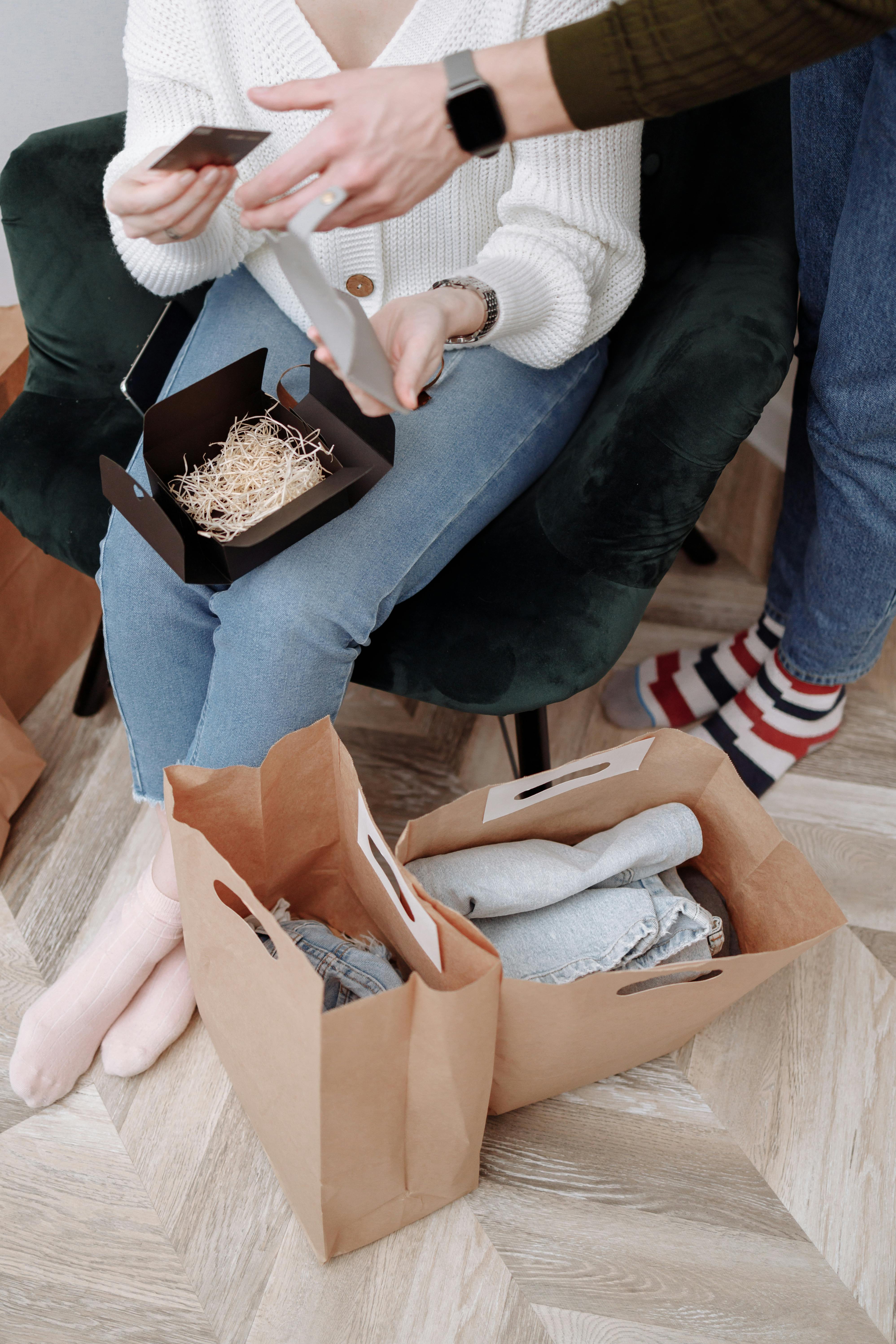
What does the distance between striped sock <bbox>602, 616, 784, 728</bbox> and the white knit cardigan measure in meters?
0.55

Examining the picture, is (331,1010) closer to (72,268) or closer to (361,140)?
(361,140)

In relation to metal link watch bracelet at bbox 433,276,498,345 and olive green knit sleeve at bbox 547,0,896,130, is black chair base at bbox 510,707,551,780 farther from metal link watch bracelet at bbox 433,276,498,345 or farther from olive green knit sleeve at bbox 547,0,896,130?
olive green knit sleeve at bbox 547,0,896,130

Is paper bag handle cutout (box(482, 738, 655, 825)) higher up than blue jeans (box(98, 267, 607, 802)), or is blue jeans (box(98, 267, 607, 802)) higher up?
blue jeans (box(98, 267, 607, 802))

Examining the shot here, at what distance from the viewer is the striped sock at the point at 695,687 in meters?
1.33

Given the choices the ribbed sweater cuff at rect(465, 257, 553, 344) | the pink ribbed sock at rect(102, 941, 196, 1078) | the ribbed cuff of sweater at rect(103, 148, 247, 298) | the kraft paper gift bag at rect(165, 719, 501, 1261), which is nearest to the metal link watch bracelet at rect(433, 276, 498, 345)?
the ribbed sweater cuff at rect(465, 257, 553, 344)

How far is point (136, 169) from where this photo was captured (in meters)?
0.78

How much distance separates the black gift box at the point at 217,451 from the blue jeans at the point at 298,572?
0.14 ft

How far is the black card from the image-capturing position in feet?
2.22

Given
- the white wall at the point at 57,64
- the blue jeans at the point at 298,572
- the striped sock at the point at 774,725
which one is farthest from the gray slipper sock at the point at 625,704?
the white wall at the point at 57,64

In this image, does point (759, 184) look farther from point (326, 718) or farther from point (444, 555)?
point (326, 718)

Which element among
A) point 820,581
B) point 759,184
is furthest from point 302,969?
point 759,184

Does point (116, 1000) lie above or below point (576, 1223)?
above

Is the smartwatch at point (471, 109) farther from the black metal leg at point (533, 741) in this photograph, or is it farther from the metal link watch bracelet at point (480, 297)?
the black metal leg at point (533, 741)

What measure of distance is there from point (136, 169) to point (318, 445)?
0.27 metres
